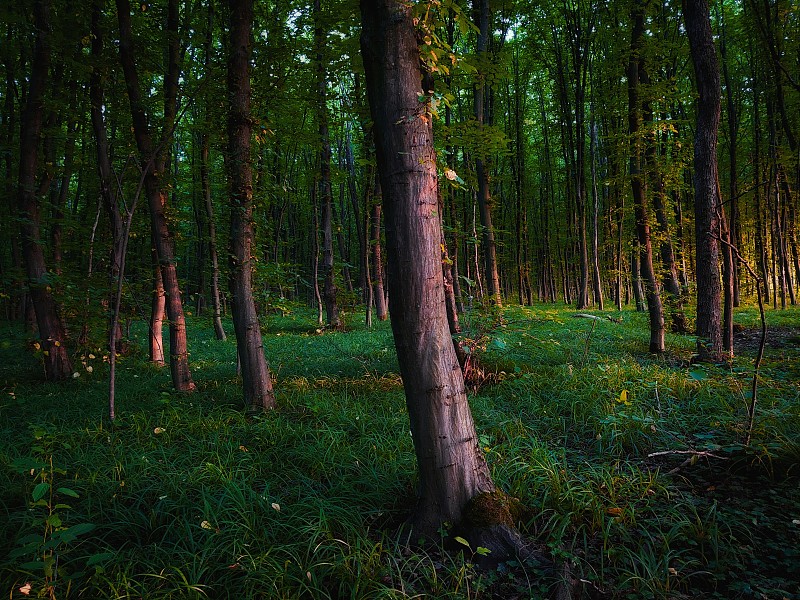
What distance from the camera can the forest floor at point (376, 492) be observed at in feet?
6.19

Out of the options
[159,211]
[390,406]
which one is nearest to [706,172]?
[390,406]

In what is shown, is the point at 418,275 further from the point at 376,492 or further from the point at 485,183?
the point at 485,183

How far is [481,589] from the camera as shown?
1866 millimetres

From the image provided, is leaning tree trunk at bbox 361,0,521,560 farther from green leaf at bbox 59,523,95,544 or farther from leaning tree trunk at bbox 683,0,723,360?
leaning tree trunk at bbox 683,0,723,360

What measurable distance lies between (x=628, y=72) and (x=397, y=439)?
8432 millimetres

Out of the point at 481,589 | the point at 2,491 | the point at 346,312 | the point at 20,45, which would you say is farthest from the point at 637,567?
the point at 20,45

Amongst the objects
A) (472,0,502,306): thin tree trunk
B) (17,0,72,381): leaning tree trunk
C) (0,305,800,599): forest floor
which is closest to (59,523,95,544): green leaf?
(0,305,800,599): forest floor

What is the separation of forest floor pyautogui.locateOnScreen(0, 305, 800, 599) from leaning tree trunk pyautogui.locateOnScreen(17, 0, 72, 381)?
176 cm

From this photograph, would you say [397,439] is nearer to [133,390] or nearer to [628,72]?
[133,390]

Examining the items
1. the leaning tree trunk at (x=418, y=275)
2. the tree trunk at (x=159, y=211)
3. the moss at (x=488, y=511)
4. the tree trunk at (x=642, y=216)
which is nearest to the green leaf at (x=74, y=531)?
the leaning tree trunk at (x=418, y=275)

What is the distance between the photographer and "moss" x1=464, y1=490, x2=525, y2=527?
210 cm

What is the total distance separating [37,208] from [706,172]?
1077 centimetres

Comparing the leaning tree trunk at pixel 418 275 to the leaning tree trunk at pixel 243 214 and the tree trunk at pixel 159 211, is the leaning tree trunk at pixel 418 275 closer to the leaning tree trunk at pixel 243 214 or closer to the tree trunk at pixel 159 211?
the leaning tree trunk at pixel 243 214

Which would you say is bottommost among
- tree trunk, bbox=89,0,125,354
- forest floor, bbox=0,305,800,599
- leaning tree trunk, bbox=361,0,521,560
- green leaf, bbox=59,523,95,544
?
forest floor, bbox=0,305,800,599
